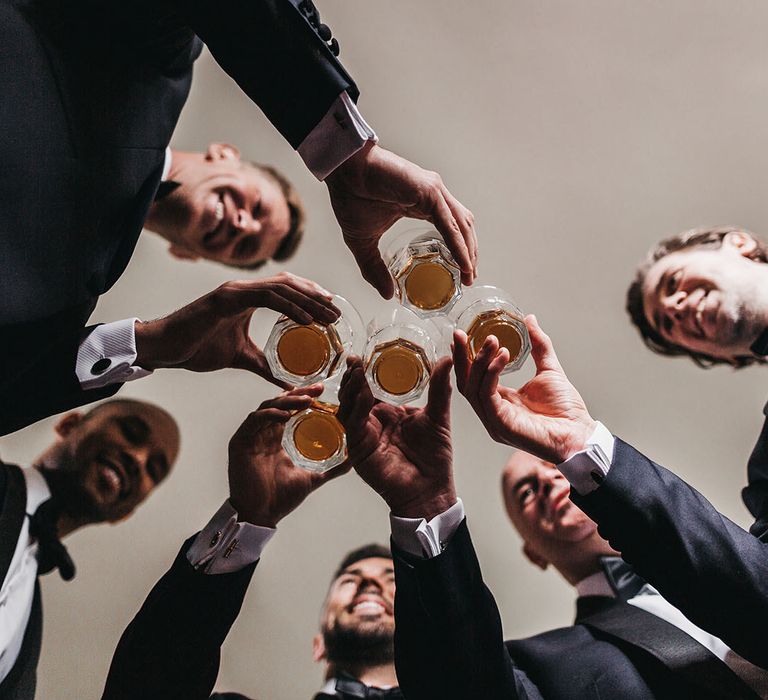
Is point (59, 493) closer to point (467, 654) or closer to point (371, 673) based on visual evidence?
point (371, 673)

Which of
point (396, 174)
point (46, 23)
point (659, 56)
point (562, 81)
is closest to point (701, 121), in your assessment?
point (659, 56)

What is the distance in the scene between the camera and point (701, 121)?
256 cm

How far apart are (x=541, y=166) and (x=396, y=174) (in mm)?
1407

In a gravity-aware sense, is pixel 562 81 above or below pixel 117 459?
above

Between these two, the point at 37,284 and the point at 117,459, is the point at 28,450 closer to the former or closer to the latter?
the point at 117,459

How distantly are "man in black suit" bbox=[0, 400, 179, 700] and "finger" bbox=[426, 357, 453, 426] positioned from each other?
3.78ft

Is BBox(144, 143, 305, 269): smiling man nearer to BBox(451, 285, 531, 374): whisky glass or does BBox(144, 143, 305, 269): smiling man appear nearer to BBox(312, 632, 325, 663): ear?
BBox(451, 285, 531, 374): whisky glass

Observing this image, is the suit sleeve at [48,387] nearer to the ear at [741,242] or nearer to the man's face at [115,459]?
the man's face at [115,459]

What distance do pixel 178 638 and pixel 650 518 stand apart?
947 millimetres

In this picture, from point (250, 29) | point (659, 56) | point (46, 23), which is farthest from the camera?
point (659, 56)

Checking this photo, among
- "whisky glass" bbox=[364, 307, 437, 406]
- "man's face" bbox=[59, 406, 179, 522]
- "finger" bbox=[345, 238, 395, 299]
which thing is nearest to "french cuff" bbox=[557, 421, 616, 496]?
"whisky glass" bbox=[364, 307, 437, 406]

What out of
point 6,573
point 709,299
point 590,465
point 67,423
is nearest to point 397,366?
point 590,465

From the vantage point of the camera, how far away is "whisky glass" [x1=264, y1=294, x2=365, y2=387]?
158 centimetres

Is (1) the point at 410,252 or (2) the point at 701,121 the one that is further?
(2) the point at 701,121
